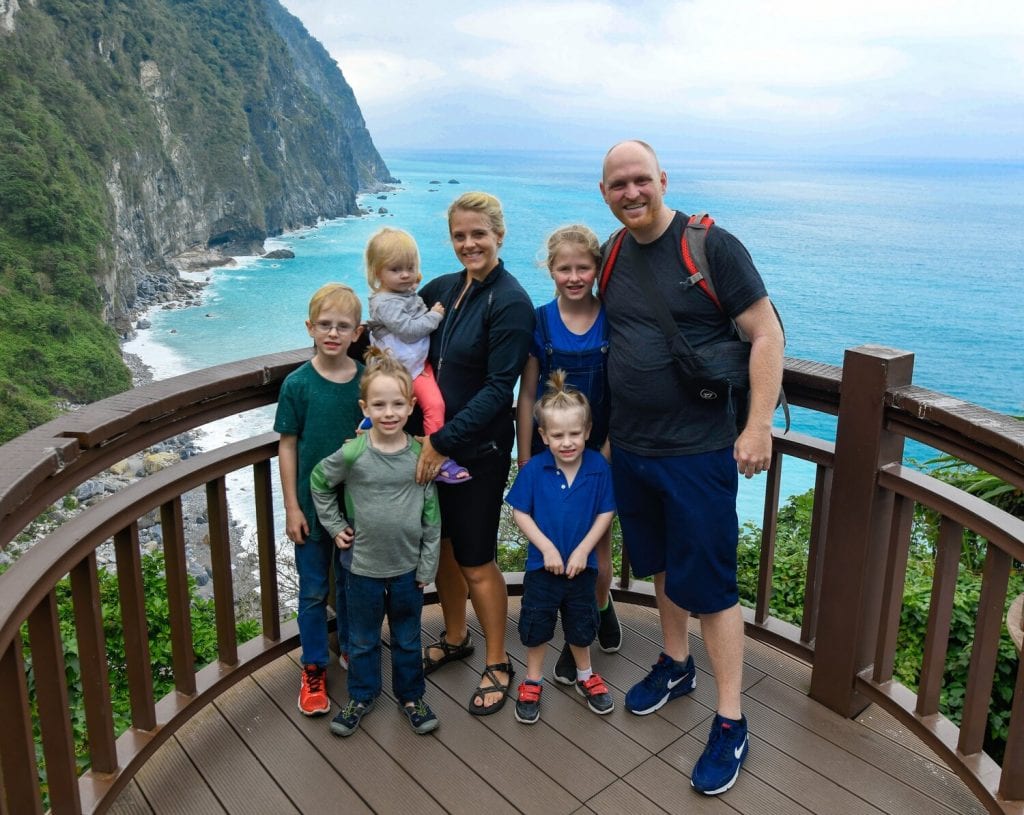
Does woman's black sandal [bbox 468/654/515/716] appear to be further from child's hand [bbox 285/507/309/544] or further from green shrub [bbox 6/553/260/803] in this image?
green shrub [bbox 6/553/260/803]

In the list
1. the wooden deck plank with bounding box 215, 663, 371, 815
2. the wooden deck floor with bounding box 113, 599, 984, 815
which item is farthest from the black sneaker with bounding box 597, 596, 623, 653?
the wooden deck plank with bounding box 215, 663, 371, 815

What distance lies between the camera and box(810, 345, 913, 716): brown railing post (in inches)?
90.4

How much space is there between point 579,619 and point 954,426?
45.2 inches

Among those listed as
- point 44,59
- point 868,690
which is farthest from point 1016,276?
point 868,690

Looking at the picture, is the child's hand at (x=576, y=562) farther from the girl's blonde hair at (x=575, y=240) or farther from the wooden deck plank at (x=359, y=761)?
the girl's blonde hair at (x=575, y=240)

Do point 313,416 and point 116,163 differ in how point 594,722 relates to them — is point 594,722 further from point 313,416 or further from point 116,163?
point 116,163

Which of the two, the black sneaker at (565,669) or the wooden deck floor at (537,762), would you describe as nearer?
the wooden deck floor at (537,762)

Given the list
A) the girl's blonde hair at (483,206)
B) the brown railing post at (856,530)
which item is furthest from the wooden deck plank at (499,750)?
the girl's blonde hair at (483,206)

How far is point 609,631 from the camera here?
9.52ft

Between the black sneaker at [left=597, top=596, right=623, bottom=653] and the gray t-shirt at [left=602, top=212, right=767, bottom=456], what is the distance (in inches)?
32.2

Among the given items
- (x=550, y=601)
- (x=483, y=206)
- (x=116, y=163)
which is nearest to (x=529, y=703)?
(x=550, y=601)

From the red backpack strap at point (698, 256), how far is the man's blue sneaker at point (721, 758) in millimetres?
1128

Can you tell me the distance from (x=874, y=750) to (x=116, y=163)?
Answer: 62013mm

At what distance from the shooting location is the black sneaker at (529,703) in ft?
8.25
